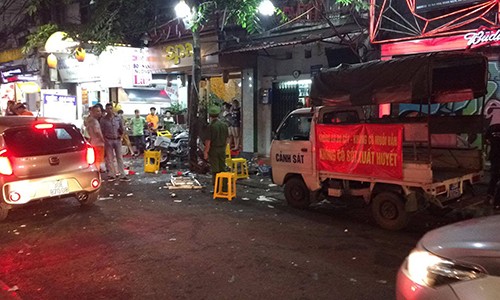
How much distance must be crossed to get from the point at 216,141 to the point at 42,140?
3.50 metres

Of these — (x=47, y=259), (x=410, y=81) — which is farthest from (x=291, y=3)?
(x=47, y=259)

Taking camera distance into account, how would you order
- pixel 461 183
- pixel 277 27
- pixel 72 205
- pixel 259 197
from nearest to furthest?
pixel 461 183, pixel 72 205, pixel 259 197, pixel 277 27

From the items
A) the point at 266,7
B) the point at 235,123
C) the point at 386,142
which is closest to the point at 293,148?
the point at 386,142

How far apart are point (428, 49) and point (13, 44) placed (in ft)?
76.1

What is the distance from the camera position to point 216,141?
9.44m

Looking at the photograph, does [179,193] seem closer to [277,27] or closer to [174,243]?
[174,243]

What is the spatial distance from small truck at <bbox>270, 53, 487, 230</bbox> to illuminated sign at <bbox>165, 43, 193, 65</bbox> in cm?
794

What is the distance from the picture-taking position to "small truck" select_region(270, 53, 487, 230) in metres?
6.43

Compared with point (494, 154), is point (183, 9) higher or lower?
higher

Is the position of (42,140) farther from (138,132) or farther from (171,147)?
(138,132)

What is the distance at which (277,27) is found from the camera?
13500mm

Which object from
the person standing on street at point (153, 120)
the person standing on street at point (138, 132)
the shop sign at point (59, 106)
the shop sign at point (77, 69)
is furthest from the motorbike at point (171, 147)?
the shop sign at point (77, 69)

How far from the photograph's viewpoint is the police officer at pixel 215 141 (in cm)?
942

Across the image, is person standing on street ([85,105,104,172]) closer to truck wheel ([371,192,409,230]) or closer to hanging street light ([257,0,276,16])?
hanging street light ([257,0,276,16])
